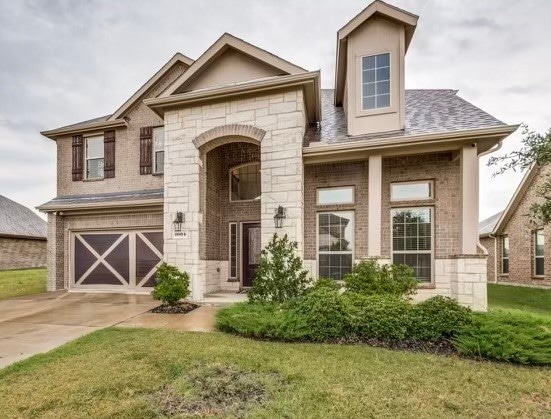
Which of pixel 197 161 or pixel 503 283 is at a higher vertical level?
pixel 197 161

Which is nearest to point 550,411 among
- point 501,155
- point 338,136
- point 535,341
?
point 535,341

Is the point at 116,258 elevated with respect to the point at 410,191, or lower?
lower

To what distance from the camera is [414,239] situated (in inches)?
334

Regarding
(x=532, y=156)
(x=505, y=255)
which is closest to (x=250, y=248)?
(x=532, y=156)

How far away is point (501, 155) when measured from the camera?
7.69 metres

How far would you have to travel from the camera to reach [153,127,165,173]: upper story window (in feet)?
37.1

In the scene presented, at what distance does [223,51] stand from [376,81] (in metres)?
4.36

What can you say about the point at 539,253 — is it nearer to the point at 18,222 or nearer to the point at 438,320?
the point at 438,320

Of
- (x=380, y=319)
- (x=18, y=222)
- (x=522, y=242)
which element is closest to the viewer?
(x=380, y=319)

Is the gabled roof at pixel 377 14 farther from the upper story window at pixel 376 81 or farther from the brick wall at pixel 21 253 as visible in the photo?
the brick wall at pixel 21 253

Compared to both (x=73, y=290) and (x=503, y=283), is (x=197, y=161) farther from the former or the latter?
(x=503, y=283)

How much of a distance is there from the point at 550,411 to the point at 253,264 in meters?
8.03

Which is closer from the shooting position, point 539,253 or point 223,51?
point 223,51

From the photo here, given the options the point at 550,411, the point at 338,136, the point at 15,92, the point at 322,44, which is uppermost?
the point at 322,44
